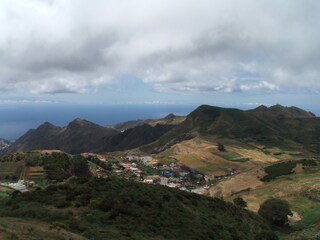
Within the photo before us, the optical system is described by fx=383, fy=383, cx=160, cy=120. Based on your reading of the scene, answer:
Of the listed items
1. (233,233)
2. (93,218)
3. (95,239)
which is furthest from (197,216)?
(95,239)

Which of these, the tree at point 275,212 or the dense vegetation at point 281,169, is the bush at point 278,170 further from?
the tree at point 275,212

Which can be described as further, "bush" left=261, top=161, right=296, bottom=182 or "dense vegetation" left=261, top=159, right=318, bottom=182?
"dense vegetation" left=261, top=159, right=318, bottom=182

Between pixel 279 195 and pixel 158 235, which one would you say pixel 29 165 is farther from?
pixel 158 235

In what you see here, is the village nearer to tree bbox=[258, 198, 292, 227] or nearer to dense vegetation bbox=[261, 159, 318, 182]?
dense vegetation bbox=[261, 159, 318, 182]

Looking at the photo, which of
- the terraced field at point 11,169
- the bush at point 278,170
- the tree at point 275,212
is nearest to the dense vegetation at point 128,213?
the tree at point 275,212

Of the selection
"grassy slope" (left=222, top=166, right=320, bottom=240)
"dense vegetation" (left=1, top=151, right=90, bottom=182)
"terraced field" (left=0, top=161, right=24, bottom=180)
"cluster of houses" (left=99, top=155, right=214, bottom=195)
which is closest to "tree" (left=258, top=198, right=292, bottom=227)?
"grassy slope" (left=222, top=166, right=320, bottom=240)
